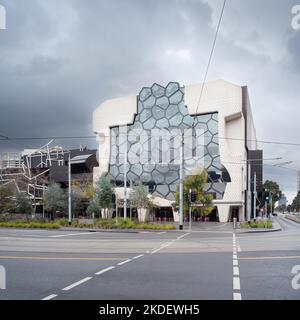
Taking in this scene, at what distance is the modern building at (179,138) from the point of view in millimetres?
66375

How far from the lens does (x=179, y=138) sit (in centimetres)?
6800

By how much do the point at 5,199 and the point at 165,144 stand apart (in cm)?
2663

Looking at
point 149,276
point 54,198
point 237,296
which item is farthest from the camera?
point 54,198

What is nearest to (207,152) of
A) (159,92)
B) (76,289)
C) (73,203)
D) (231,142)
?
(231,142)

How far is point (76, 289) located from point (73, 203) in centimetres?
5339

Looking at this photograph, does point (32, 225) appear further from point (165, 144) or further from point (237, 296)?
point (237, 296)

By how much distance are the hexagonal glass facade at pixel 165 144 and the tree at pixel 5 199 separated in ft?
70.5

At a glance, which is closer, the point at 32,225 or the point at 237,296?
the point at 237,296

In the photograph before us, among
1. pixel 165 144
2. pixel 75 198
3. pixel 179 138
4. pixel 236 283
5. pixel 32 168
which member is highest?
pixel 179 138

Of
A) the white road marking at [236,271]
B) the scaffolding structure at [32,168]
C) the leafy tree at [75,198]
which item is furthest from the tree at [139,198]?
the white road marking at [236,271]

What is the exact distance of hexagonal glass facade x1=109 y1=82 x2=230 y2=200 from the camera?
6775cm
